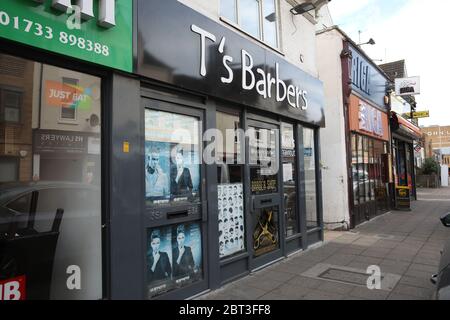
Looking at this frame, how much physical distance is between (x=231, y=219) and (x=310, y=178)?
3136 millimetres

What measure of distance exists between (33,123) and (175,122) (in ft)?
5.42

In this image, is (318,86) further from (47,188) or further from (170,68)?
(47,188)

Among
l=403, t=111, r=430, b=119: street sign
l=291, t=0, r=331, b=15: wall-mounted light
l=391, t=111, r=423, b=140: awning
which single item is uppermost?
l=291, t=0, r=331, b=15: wall-mounted light

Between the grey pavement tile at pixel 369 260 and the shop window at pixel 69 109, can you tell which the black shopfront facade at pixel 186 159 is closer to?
the shop window at pixel 69 109

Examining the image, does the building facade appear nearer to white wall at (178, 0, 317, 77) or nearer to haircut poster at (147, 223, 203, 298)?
white wall at (178, 0, 317, 77)

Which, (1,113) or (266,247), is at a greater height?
(1,113)

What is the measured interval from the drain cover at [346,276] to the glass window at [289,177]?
4.14 feet

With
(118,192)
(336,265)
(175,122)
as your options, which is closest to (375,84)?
(336,265)

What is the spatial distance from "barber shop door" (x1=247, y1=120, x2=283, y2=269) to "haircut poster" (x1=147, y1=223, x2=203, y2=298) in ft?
3.95

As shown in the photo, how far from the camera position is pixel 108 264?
3.39 meters

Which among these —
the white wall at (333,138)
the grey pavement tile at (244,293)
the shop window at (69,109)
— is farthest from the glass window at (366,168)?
the shop window at (69,109)

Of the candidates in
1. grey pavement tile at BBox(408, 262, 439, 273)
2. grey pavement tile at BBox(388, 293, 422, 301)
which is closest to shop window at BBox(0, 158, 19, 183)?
grey pavement tile at BBox(388, 293, 422, 301)

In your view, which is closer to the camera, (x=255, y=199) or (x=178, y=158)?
(x=178, y=158)

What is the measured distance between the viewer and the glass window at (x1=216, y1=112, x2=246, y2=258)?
16.4ft
